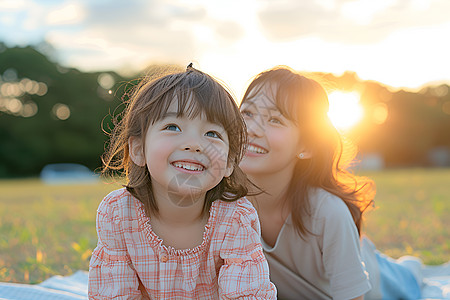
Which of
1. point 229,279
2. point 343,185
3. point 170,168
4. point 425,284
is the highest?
point 170,168

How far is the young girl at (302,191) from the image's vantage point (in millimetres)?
2396

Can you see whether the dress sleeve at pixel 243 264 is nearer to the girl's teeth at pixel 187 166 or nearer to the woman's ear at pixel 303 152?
the girl's teeth at pixel 187 166

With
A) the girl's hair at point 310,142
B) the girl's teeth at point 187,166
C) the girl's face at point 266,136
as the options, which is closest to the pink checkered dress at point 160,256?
the girl's teeth at point 187,166

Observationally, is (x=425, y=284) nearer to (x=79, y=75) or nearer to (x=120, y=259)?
(x=120, y=259)

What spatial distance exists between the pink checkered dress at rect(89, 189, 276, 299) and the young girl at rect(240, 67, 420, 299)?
0.57m

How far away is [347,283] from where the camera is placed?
2359 mm

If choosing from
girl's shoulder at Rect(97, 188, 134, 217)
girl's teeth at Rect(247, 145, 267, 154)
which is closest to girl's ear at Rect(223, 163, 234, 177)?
girl's shoulder at Rect(97, 188, 134, 217)

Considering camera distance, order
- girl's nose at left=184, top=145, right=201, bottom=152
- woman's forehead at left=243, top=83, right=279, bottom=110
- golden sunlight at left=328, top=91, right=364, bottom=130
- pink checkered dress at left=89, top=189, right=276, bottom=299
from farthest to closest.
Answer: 1. golden sunlight at left=328, top=91, right=364, bottom=130
2. woman's forehead at left=243, top=83, right=279, bottom=110
3. pink checkered dress at left=89, top=189, right=276, bottom=299
4. girl's nose at left=184, top=145, right=201, bottom=152

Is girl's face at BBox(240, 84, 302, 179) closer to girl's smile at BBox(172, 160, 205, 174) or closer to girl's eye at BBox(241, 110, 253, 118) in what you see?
girl's eye at BBox(241, 110, 253, 118)

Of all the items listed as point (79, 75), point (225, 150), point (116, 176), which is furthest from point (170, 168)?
point (79, 75)

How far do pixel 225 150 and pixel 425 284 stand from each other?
222cm

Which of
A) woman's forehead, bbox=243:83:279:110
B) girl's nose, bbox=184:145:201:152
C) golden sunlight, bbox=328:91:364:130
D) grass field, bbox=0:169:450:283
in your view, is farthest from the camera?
grass field, bbox=0:169:450:283

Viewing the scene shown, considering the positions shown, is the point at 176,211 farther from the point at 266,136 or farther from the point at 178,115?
the point at 266,136

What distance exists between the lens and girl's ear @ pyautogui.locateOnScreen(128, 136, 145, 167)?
6.28 feet
